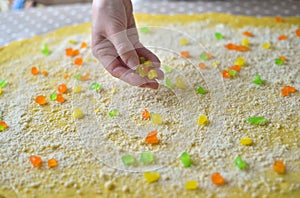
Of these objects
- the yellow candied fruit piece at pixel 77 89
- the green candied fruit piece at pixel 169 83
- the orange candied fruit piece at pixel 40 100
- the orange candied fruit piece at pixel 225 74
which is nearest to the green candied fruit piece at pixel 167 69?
the green candied fruit piece at pixel 169 83

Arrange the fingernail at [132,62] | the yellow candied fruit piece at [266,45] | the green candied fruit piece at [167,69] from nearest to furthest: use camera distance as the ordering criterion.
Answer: the fingernail at [132,62] < the green candied fruit piece at [167,69] < the yellow candied fruit piece at [266,45]

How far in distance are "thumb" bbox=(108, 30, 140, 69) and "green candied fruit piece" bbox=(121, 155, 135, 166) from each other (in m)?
0.29

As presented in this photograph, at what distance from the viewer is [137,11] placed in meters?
1.79

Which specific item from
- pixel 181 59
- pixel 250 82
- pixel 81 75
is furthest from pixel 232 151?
pixel 81 75

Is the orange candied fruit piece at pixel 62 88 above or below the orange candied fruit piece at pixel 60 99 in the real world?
above

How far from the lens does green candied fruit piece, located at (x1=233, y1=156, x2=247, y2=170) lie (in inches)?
41.6

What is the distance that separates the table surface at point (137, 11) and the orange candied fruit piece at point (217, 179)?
90 centimetres

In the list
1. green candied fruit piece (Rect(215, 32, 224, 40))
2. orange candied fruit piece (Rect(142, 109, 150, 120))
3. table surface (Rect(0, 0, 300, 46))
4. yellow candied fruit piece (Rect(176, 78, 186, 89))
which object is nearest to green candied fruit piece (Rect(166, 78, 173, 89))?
yellow candied fruit piece (Rect(176, 78, 186, 89))

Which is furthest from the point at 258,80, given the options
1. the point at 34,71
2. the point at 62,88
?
the point at 34,71

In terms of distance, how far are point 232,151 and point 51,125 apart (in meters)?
0.51

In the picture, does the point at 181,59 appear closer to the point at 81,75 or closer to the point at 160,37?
the point at 160,37

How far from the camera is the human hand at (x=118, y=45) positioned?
1231 millimetres

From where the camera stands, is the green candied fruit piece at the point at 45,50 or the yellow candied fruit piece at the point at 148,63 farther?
the green candied fruit piece at the point at 45,50

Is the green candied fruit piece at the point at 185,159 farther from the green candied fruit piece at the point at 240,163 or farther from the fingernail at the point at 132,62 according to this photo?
the fingernail at the point at 132,62
